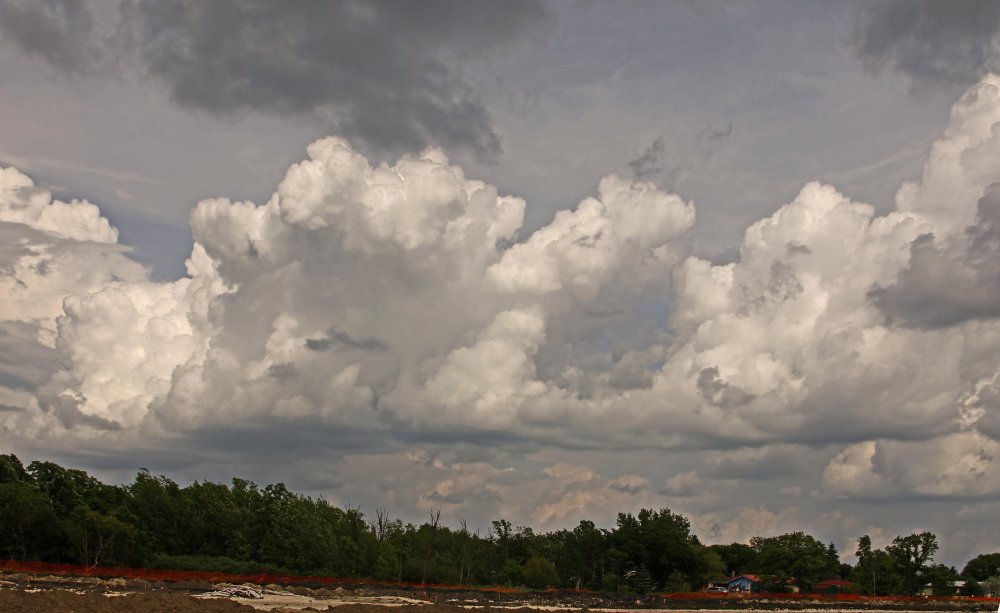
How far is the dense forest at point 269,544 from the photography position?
135500mm

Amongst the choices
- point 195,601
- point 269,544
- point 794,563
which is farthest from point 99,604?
point 794,563

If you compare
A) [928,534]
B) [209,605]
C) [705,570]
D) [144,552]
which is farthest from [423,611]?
[928,534]

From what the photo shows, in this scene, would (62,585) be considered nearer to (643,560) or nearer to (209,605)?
(209,605)

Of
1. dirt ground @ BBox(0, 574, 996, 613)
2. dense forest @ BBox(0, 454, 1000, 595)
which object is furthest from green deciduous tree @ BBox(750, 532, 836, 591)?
dirt ground @ BBox(0, 574, 996, 613)

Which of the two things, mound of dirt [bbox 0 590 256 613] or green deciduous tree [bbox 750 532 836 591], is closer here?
mound of dirt [bbox 0 590 256 613]

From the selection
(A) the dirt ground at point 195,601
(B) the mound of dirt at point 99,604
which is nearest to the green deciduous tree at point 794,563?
(A) the dirt ground at point 195,601

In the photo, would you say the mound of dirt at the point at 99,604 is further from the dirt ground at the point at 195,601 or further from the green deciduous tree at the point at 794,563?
the green deciduous tree at the point at 794,563

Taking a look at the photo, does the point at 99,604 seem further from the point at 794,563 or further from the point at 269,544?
the point at 794,563

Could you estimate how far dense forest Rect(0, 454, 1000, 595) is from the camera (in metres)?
136

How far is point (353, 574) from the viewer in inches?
6624

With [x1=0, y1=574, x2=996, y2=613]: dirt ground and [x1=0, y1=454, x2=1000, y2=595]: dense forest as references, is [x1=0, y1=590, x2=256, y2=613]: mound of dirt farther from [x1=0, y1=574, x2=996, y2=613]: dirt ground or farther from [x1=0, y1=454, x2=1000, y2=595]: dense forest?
[x1=0, y1=454, x2=1000, y2=595]: dense forest

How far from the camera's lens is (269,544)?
537 feet

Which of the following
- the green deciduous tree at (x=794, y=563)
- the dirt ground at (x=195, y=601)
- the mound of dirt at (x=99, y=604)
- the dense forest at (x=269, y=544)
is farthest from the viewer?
the green deciduous tree at (x=794, y=563)

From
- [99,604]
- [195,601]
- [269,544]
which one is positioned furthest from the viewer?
[269,544]
